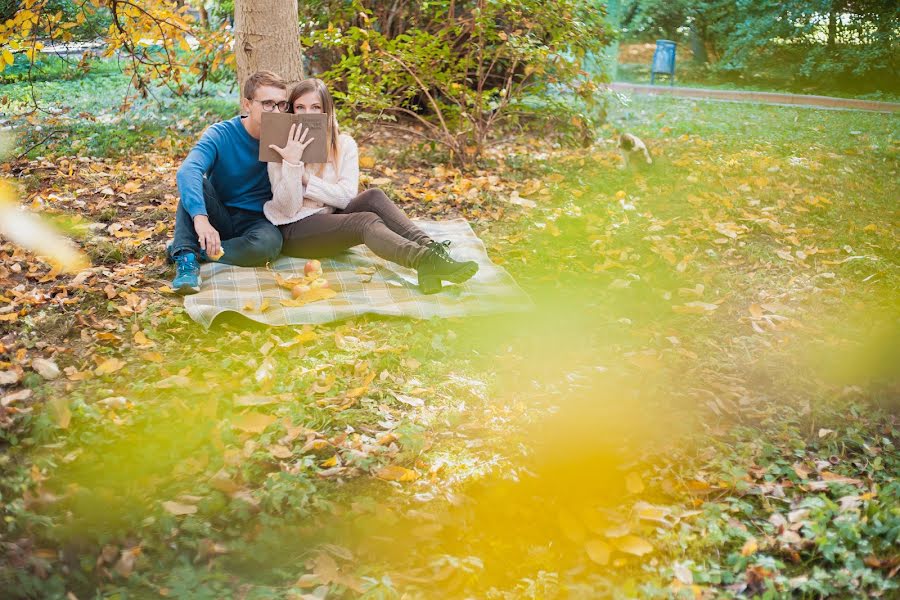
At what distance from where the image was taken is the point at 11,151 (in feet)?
21.0

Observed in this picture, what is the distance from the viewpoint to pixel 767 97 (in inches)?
480

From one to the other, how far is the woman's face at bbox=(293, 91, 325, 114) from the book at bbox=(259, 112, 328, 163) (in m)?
0.07

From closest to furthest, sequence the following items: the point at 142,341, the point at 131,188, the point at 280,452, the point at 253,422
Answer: the point at 280,452 → the point at 253,422 → the point at 142,341 → the point at 131,188

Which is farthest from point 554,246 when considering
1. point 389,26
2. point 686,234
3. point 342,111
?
point 389,26

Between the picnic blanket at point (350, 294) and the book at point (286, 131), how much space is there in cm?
62

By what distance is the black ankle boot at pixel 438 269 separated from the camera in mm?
3867

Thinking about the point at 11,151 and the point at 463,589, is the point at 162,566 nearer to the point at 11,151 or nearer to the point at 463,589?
the point at 463,589

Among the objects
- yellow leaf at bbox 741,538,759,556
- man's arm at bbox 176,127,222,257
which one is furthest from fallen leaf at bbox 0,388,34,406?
yellow leaf at bbox 741,538,759,556

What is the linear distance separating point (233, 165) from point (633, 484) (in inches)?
113

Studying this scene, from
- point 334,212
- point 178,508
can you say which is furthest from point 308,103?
point 178,508

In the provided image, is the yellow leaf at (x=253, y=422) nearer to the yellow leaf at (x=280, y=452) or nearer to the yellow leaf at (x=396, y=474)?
the yellow leaf at (x=280, y=452)

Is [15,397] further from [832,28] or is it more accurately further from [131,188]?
[832,28]

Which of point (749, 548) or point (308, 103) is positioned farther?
point (308, 103)

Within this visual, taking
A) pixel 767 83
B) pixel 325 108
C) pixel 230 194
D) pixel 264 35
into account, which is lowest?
pixel 230 194
